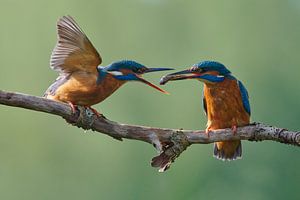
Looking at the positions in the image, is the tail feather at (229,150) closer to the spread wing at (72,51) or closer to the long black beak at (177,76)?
the long black beak at (177,76)

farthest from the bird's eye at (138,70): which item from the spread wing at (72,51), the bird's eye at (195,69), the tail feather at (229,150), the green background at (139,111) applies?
the green background at (139,111)

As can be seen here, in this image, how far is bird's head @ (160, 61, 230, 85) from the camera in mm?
7824

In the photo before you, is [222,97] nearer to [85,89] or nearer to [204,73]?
[204,73]

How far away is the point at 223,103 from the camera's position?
26.9 ft

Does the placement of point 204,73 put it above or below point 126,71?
above

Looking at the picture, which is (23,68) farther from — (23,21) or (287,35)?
(287,35)

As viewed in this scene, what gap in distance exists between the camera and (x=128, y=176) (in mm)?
21625

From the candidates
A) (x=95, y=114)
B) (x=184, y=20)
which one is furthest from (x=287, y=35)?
(x=95, y=114)

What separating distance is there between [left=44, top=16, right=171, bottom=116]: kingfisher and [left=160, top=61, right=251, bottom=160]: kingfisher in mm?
512

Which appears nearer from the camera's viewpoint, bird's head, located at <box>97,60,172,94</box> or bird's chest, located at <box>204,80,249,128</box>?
bird's head, located at <box>97,60,172,94</box>

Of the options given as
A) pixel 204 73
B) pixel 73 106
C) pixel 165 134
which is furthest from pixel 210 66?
pixel 73 106

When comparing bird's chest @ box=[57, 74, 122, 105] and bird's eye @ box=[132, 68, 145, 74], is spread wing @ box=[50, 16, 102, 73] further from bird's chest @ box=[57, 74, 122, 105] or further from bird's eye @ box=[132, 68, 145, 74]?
bird's eye @ box=[132, 68, 145, 74]

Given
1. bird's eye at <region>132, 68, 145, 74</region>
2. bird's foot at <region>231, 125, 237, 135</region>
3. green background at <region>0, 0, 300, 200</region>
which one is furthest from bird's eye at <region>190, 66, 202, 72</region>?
green background at <region>0, 0, 300, 200</region>

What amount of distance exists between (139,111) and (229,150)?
1233 centimetres
